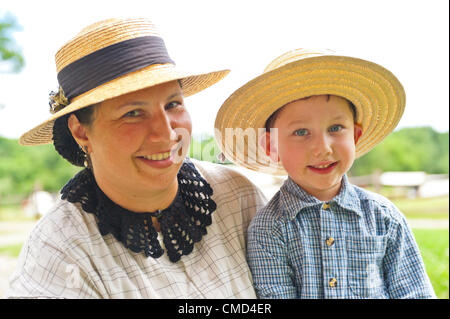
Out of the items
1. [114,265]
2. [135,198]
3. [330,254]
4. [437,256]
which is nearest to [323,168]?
[330,254]

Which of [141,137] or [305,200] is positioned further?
[305,200]

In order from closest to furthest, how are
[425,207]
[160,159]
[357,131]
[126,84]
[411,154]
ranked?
[126,84] < [160,159] < [357,131] < [425,207] < [411,154]

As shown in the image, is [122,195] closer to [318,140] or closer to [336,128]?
[318,140]

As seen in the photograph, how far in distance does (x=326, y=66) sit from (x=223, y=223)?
2.67 ft

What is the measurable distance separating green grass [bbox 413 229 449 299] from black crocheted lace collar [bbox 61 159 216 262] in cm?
335

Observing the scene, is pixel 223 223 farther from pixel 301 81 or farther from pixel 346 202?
pixel 301 81

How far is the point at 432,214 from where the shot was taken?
26.6 ft

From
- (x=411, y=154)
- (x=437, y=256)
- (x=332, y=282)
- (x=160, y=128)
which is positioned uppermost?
(x=411, y=154)

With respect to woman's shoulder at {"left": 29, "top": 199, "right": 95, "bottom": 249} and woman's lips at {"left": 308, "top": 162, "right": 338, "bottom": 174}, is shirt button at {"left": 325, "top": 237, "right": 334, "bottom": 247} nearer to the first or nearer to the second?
woman's lips at {"left": 308, "top": 162, "right": 338, "bottom": 174}

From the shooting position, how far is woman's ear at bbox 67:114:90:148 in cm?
184

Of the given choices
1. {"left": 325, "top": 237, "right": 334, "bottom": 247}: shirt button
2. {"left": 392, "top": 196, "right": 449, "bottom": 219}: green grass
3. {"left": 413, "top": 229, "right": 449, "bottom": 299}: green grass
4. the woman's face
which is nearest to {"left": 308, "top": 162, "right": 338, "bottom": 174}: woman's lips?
{"left": 325, "top": 237, "right": 334, "bottom": 247}: shirt button

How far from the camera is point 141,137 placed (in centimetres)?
171

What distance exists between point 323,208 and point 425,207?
24.9ft
